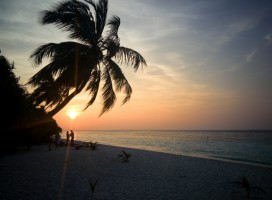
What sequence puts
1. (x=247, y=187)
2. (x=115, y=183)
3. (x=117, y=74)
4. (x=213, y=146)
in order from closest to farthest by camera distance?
(x=247, y=187), (x=115, y=183), (x=117, y=74), (x=213, y=146)

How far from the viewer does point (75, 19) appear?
9164 mm

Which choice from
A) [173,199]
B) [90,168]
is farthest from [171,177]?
[90,168]

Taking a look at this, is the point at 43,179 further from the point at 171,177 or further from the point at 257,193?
the point at 257,193

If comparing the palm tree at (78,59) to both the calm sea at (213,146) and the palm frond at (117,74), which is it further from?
the calm sea at (213,146)

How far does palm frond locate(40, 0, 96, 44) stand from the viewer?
8.79 metres

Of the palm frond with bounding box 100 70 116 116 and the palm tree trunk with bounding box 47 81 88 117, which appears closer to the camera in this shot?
the palm tree trunk with bounding box 47 81 88 117

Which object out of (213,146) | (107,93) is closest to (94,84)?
(107,93)

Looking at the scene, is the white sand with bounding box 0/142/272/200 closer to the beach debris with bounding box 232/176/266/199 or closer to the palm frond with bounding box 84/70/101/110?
the beach debris with bounding box 232/176/266/199

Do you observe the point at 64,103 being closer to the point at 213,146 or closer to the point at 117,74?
the point at 117,74

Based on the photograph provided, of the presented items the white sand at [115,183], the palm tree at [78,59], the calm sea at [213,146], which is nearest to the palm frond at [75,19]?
the palm tree at [78,59]

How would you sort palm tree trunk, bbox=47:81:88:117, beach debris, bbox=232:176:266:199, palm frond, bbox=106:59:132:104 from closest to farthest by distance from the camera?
beach debris, bbox=232:176:266:199 < palm tree trunk, bbox=47:81:88:117 < palm frond, bbox=106:59:132:104

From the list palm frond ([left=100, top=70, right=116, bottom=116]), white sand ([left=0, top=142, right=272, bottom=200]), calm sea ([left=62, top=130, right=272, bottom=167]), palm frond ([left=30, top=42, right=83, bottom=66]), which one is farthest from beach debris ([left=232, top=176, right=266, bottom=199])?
calm sea ([left=62, top=130, right=272, bottom=167])

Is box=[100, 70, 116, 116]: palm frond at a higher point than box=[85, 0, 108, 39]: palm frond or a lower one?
lower

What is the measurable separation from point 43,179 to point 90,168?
2.87 meters
